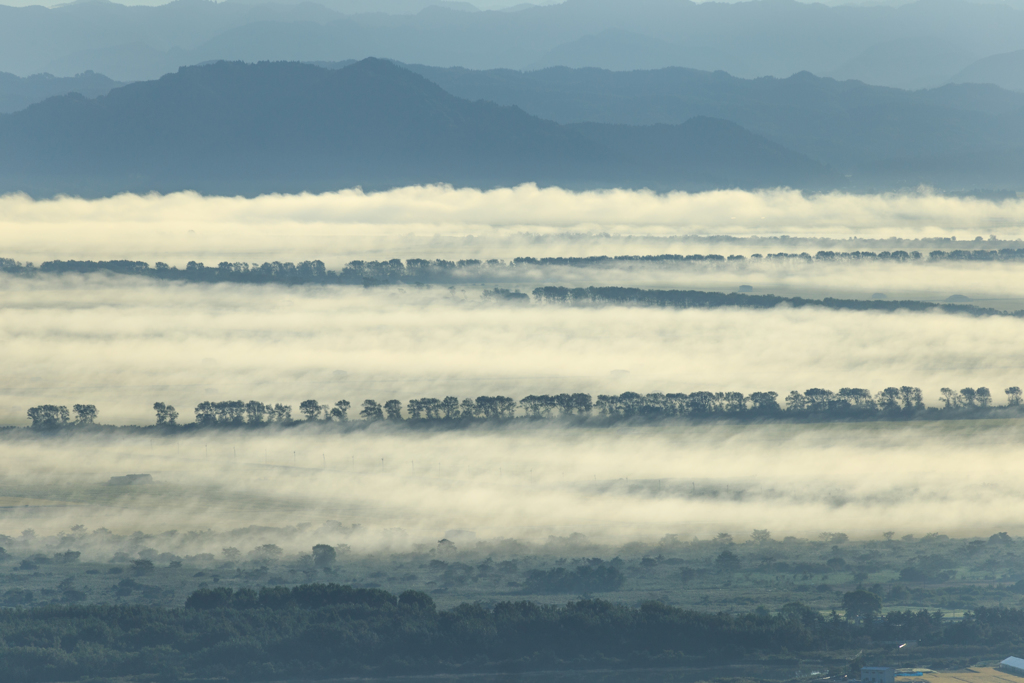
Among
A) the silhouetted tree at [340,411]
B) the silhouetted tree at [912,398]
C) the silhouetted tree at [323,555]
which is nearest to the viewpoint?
the silhouetted tree at [323,555]

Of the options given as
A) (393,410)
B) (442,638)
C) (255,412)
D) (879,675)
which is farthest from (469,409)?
(879,675)

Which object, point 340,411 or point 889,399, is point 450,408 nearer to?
point 340,411

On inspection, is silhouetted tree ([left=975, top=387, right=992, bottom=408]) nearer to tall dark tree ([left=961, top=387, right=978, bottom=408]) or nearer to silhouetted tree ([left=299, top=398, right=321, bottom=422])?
tall dark tree ([left=961, top=387, right=978, bottom=408])

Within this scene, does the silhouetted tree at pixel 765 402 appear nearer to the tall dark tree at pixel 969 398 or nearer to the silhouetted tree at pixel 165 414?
the tall dark tree at pixel 969 398

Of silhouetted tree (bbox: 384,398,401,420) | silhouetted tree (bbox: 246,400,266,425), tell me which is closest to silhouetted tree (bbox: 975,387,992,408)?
silhouetted tree (bbox: 384,398,401,420)

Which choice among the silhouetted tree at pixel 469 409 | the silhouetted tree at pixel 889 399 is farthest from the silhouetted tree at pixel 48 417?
the silhouetted tree at pixel 889 399

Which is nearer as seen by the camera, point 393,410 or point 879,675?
point 879,675

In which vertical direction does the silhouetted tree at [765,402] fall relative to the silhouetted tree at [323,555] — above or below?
above
